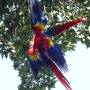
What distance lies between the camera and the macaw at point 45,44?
7738 millimetres

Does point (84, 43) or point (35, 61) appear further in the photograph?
point (84, 43)

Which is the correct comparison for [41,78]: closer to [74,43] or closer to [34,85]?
[34,85]

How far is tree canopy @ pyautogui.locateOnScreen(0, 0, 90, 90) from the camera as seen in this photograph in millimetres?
12047

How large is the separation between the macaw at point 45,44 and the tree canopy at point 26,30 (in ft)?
11.5

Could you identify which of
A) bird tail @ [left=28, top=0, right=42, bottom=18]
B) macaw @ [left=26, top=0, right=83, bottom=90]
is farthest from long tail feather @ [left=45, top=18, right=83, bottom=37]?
bird tail @ [left=28, top=0, right=42, bottom=18]

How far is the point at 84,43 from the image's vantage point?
13.4m

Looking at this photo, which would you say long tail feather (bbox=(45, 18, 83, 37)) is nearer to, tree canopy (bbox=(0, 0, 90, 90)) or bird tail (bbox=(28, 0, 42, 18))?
bird tail (bbox=(28, 0, 42, 18))

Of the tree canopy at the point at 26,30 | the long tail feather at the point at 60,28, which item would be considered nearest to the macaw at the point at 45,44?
the long tail feather at the point at 60,28

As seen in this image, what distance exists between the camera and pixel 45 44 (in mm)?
7930

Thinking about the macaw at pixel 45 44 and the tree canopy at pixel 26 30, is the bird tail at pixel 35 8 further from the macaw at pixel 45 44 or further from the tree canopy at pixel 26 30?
the tree canopy at pixel 26 30

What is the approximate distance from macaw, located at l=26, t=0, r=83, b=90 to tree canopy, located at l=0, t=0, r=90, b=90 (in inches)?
137

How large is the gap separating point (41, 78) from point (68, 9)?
2.86m

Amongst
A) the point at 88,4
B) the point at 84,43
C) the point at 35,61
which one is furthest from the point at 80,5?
the point at 35,61

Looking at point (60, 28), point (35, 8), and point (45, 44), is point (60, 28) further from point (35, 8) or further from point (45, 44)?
point (35, 8)
